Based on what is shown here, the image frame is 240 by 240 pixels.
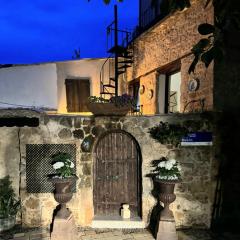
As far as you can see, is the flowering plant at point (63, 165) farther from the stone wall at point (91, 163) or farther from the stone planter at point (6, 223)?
the stone planter at point (6, 223)

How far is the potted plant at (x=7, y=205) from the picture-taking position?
748 centimetres

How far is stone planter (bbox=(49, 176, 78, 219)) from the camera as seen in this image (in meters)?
6.97

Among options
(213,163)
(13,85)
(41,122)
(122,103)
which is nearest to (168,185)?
(213,163)

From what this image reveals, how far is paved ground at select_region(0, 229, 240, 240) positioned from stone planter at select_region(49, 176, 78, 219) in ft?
2.15

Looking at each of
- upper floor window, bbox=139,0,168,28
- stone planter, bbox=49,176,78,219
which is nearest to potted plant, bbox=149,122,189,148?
stone planter, bbox=49,176,78,219

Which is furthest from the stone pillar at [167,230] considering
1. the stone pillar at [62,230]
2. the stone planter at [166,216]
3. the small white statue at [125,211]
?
the stone pillar at [62,230]

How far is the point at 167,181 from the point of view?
6988 mm

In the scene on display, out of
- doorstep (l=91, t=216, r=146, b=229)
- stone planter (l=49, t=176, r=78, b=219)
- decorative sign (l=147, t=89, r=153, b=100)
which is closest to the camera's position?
stone planter (l=49, t=176, r=78, b=219)

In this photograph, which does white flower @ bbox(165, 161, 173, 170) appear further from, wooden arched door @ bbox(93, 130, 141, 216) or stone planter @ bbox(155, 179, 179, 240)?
wooden arched door @ bbox(93, 130, 141, 216)

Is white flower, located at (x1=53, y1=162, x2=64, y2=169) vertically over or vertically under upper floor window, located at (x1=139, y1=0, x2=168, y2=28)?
under

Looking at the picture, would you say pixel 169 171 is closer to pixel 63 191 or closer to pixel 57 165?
pixel 63 191

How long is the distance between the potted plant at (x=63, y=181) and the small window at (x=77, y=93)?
171 inches

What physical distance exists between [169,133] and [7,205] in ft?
14.2

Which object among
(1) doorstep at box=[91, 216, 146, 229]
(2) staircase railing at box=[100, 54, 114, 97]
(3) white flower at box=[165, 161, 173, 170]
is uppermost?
(2) staircase railing at box=[100, 54, 114, 97]
